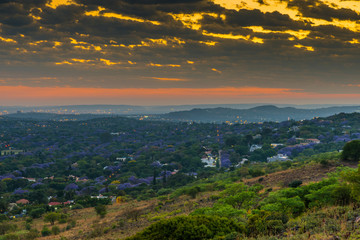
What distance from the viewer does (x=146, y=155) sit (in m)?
114

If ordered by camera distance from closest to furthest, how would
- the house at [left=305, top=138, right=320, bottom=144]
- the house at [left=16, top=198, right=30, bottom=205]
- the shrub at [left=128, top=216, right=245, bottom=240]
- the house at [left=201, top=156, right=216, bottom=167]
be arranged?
the shrub at [left=128, top=216, right=245, bottom=240]
the house at [left=16, top=198, right=30, bottom=205]
the house at [left=201, top=156, right=216, bottom=167]
the house at [left=305, top=138, right=320, bottom=144]

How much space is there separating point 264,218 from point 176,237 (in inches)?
195

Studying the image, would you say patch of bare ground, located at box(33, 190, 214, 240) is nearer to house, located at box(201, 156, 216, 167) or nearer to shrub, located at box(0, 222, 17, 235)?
shrub, located at box(0, 222, 17, 235)

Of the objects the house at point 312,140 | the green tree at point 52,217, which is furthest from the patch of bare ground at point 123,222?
the house at point 312,140

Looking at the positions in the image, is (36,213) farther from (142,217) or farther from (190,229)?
(190,229)

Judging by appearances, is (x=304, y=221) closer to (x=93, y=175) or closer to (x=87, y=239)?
(x=87, y=239)

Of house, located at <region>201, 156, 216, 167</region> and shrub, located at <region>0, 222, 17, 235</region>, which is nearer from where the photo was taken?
shrub, located at <region>0, 222, 17, 235</region>

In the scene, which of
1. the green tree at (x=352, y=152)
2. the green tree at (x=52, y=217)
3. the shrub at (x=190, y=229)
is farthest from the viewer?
the green tree at (x=52, y=217)

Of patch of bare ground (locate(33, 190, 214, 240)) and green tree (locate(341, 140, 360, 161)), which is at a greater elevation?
green tree (locate(341, 140, 360, 161))

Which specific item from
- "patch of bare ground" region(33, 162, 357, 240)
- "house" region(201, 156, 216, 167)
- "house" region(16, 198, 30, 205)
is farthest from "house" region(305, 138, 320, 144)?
"house" region(16, 198, 30, 205)

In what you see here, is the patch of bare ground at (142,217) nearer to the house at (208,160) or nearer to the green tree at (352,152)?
the green tree at (352,152)

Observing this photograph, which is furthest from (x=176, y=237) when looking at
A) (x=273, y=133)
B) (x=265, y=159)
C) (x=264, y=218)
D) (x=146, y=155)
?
(x=273, y=133)

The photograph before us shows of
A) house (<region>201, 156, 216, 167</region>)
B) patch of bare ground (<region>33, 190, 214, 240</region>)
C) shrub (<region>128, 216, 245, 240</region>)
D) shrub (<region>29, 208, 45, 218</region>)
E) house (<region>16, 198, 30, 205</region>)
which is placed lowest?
house (<region>16, 198, 30, 205</region>)

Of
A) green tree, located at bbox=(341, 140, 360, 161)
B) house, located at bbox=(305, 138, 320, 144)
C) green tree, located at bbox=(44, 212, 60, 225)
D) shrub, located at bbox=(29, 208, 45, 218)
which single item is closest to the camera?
green tree, located at bbox=(341, 140, 360, 161)
